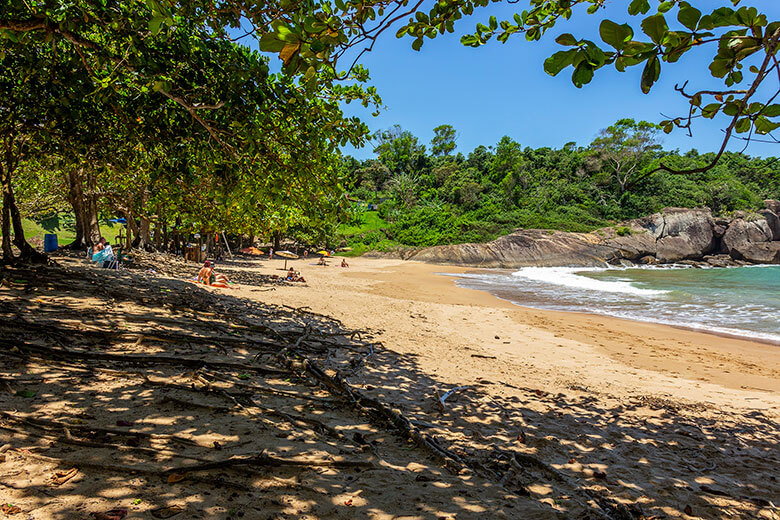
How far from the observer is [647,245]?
41.0 meters

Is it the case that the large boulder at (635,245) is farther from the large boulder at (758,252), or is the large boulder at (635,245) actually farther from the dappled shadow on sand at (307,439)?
the dappled shadow on sand at (307,439)

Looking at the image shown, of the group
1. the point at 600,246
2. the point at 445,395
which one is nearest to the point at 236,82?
the point at 445,395

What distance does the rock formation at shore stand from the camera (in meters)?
38.5

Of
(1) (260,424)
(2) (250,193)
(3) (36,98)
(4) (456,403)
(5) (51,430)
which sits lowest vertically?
(4) (456,403)

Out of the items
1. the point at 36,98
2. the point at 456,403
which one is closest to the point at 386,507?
the point at 456,403

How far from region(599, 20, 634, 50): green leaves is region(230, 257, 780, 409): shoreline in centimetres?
464

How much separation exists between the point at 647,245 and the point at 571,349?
40872 millimetres

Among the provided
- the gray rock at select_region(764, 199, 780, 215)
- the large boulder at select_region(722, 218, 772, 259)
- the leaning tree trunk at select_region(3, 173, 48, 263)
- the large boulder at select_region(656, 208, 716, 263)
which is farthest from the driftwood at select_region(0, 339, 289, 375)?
the gray rock at select_region(764, 199, 780, 215)

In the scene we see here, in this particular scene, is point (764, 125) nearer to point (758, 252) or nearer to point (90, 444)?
point (90, 444)

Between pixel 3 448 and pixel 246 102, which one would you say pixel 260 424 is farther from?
pixel 246 102

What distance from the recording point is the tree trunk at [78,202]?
16.0 m

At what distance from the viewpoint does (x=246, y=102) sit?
4.25 m

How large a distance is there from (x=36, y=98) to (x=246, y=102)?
4953 millimetres

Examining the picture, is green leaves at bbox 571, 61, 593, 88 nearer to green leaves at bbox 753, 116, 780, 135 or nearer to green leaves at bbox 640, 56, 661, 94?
green leaves at bbox 640, 56, 661, 94
